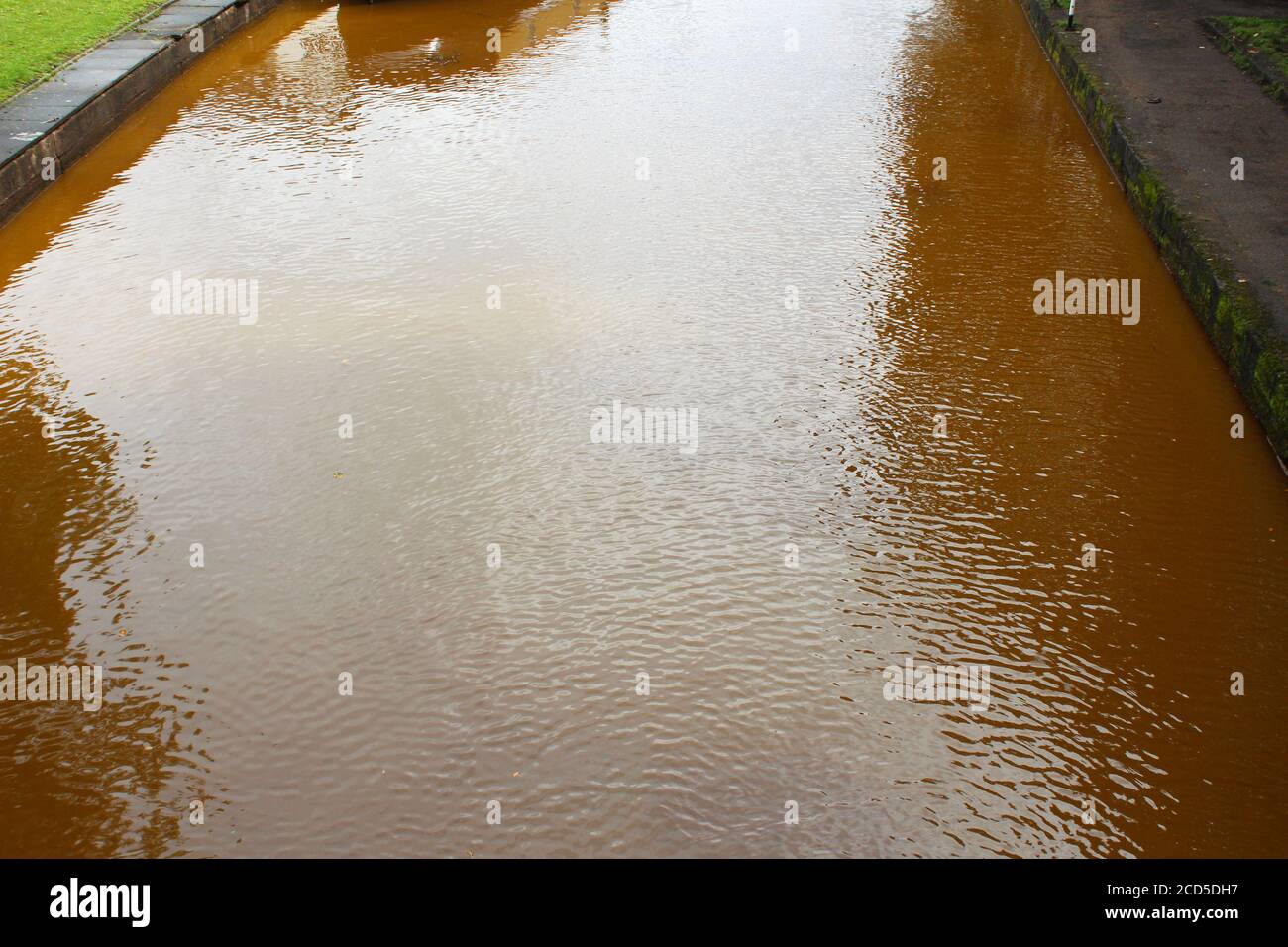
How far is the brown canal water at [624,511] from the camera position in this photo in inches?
135

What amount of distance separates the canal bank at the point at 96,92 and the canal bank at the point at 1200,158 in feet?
21.6

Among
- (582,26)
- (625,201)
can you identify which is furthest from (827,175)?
(582,26)

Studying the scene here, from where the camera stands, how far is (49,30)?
32.0ft

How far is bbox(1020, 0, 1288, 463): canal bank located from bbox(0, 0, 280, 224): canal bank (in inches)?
259

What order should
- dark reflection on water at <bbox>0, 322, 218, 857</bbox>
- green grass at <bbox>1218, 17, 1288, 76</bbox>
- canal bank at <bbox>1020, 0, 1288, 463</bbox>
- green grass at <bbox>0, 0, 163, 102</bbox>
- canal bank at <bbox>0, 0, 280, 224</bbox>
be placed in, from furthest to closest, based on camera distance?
green grass at <bbox>0, 0, 163, 102</bbox>, green grass at <bbox>1218, 17, 1288, 76</bbox>, canal bank at <bbox>0, 0, 280, 224</bbox>, canal bank at <bbox>1020, 0, 1288, 463</bbox>, dark reflection on water at <bbox>0, 322, 218, 857</bbox>

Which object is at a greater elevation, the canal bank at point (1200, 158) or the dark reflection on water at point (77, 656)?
the canal bank at point (1200, 158)

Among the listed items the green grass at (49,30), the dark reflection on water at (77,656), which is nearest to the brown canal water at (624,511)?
the dark reflection on water at (77,656)

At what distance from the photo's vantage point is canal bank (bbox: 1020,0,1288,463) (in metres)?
5.18

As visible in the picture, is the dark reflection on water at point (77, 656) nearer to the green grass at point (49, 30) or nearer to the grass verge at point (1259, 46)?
the green grass at point (49, 30)

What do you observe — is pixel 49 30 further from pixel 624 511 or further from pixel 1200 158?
pixel 1200 158

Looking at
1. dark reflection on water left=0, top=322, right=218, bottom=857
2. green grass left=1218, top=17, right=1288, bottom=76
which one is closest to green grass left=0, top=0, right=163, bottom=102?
dark reflection on water left=0, top=322, right=218, bottom=857

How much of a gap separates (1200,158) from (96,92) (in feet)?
23.4

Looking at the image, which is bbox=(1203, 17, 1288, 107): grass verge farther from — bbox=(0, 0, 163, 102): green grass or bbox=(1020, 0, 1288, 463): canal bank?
bbox=(0, 0, 163, 102): green grass

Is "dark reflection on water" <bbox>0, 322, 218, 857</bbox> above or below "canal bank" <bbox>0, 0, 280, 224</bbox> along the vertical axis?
below
